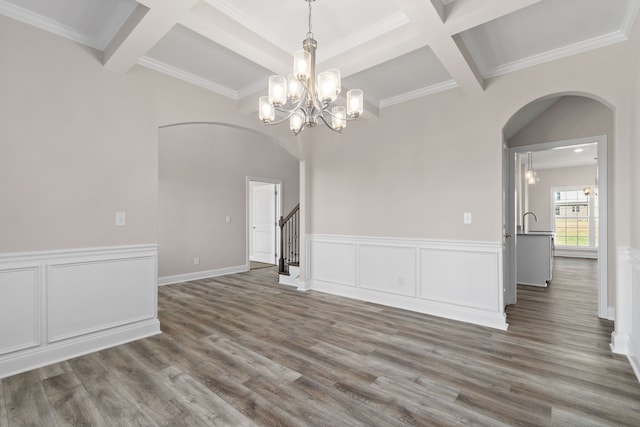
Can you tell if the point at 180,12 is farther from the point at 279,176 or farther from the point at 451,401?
the point at 279,176

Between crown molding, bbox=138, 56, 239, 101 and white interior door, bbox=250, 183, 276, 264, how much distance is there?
158 inches

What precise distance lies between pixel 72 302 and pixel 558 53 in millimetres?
5153

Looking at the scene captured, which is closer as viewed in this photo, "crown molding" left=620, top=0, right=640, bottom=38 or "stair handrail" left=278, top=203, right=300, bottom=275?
"crown molding" left=620, top=0, right=640, bottom=38

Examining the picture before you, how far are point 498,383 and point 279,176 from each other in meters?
6.24

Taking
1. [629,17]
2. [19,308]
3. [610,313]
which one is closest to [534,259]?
[610,313]

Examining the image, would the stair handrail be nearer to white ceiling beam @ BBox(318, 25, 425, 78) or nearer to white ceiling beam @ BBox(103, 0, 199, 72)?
white ceiling beam @ BBox(318, 25, 425, 78)

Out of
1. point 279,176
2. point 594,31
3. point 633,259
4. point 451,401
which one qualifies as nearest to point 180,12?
point 451,401

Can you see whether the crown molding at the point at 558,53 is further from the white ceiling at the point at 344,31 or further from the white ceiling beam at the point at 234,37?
the white ceiling beam at the point at 234,37

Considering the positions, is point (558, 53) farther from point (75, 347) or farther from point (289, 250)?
point (75, 347)

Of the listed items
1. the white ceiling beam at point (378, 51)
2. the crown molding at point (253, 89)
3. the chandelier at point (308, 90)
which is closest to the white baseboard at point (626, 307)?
the white ceiling beam at point (378, 51)

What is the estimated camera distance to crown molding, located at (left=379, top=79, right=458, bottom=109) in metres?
3.67

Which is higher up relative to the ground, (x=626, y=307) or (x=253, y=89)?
(x=253, y=89)

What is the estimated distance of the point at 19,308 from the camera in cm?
245

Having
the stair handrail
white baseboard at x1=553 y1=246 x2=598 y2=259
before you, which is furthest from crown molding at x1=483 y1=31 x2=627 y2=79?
white baseboard at x1=553 y1=246 x2=598 y2=259
